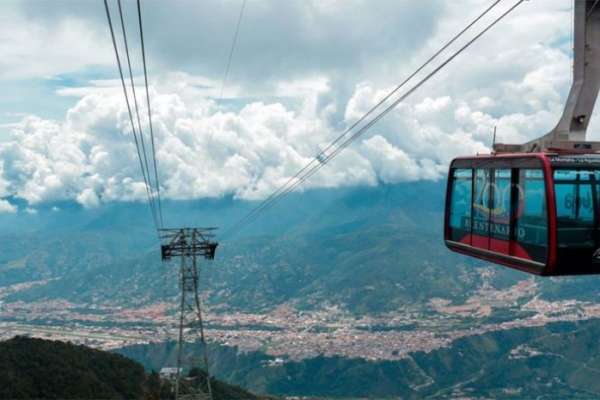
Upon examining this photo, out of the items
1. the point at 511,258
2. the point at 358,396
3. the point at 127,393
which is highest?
the point at 511,258

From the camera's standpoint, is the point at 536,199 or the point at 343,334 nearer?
the point at 536,199

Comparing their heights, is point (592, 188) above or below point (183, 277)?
above

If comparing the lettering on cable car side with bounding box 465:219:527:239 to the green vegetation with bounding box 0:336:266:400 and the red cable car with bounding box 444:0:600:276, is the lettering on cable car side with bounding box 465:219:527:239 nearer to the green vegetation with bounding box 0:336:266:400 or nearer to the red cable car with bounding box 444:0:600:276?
the red cable car with bounding box 444:0:600:276

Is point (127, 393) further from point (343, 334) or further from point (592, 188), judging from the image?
point (343, 334)

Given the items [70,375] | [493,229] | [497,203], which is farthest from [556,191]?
[70,375]

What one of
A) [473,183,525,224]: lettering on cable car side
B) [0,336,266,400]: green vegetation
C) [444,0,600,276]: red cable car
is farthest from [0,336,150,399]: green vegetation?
[444,0,600,276]: red cable car

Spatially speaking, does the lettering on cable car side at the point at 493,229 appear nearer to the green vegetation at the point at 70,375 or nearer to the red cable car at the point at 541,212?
the red cable car at the point at 541,212

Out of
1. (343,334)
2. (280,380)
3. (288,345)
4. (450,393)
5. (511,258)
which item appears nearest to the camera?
(511,258)

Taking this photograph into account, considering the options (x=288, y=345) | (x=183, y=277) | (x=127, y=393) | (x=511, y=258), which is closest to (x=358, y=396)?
(x=288, y=345)

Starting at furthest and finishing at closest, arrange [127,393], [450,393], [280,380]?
1. [280,380]
2. [450,393]
3. [127,393]

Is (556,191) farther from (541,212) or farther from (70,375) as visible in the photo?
(70,375)
